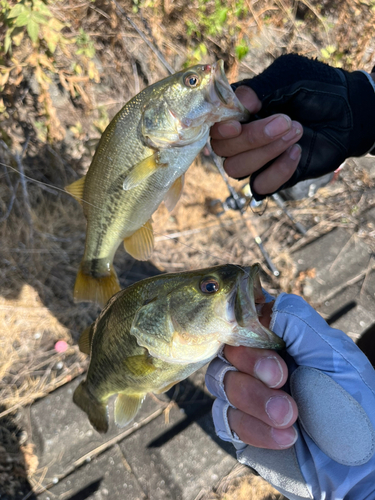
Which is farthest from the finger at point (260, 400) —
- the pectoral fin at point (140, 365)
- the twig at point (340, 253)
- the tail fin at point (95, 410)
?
the twig at point (340, 253)

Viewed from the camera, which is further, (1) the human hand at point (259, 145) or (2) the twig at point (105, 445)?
(2) the twig at point (105, 445)

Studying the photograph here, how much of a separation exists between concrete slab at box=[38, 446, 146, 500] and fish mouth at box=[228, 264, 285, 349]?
2.04 m

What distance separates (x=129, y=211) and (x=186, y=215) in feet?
5.99

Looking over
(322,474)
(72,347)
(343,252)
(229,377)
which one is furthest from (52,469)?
(343,252)

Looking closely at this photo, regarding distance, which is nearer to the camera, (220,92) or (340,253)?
(220,92)

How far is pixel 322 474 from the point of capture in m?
1.57

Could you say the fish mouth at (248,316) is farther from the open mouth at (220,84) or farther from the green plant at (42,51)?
the green plant at (42,51)

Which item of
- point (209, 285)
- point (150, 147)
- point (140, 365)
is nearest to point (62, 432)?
point (140, 365)

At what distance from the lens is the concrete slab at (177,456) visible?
2.65 metres

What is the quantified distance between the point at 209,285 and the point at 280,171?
0.98 meters

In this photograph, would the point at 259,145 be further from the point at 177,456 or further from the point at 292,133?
the point at 177,456

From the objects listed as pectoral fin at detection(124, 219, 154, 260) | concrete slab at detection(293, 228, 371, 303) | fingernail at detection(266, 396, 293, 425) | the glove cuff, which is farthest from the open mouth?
concrete slab at detection(293, 228, 371, 303)

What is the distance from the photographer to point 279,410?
143 centimetres

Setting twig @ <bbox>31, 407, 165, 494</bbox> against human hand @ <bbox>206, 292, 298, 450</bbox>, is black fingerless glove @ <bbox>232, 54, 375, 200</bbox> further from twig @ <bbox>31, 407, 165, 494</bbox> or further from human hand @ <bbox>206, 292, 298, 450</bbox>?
twig @ <bbox>31, 407, 165, 494</bbox>
